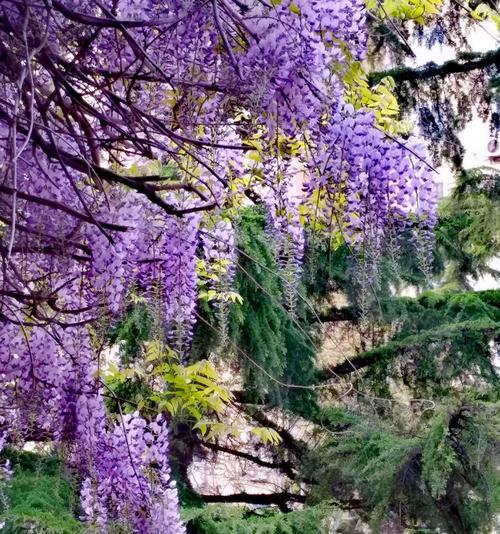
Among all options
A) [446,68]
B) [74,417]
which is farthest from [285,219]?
[446,68]

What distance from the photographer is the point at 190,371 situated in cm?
275

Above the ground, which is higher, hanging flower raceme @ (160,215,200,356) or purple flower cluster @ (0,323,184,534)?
hanging flower raceme @ (160,215,200,356)

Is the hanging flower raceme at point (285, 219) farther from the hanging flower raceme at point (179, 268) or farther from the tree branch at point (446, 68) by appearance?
the tree branch at point (446, 68)

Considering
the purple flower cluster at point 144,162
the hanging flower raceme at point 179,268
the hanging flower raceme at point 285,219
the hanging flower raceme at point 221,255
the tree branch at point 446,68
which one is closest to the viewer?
the purple flower cluster at point 144,162

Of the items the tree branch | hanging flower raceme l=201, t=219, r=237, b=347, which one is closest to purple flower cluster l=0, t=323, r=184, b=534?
hanging flower raceme l=201, t=219, r=237, b=347

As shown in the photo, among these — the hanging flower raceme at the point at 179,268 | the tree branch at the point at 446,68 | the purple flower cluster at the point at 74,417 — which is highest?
the tree branch at the point at 446,68

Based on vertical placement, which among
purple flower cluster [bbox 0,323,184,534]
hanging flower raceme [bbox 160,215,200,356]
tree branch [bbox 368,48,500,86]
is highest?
tree branch [bbox 368,48,500,86]

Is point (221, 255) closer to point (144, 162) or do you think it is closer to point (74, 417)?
point (144, 162)

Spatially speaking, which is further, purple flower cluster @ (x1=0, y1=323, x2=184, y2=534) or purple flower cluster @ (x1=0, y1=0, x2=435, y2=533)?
purple flower cluster @ (x1=0, y1=323, x2=184, y2=534)

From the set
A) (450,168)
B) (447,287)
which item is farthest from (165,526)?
(447,287)

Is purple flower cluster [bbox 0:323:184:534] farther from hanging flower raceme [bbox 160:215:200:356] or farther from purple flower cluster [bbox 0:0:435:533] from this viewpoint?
hanging flower raceme [bbox 160:215:200:356]

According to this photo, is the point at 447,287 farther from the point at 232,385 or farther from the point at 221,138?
the point at 221,138

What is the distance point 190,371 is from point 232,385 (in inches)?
84.3

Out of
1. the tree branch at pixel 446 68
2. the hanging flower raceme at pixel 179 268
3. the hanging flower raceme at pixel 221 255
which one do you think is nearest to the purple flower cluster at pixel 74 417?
the hanging flower raceme at pixel 179 268
